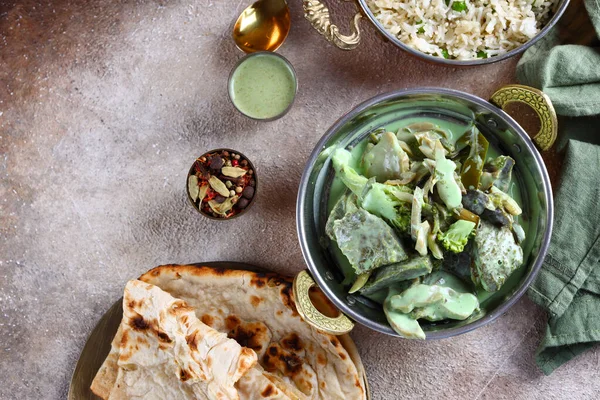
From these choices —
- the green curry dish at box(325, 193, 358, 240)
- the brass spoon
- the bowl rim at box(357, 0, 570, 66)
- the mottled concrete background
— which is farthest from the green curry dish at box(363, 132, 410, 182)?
the brass spoon

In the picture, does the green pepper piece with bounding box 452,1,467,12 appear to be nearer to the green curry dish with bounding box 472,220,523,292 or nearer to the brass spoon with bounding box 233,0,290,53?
the brass spoon with bounding box 233,0,290,53

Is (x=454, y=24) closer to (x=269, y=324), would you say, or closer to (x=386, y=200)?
(x=386, y=200)

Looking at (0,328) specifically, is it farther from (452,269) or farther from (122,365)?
(452,269)

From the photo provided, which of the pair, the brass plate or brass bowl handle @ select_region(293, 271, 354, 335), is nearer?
brass bowl handle @ select_region(293, 271, 354, 335)

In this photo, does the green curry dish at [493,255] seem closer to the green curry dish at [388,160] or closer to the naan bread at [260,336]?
the green curry dish at [388,160]

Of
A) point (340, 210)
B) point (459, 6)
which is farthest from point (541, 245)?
point (459, 6)
